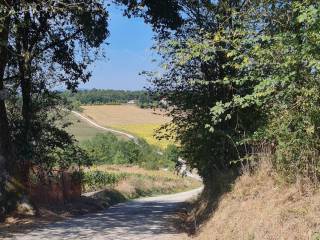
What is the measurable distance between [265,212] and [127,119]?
98.0 meters

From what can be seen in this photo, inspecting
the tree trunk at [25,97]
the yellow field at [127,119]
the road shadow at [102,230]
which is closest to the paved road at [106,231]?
the road shadow at [102,230]

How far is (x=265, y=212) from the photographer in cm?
1101

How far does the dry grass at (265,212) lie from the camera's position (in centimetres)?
952

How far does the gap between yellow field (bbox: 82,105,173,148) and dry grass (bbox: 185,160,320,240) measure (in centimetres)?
8010

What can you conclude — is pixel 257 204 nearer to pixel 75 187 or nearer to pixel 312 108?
pixel 312 108

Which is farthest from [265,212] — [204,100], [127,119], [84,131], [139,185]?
[127,119]

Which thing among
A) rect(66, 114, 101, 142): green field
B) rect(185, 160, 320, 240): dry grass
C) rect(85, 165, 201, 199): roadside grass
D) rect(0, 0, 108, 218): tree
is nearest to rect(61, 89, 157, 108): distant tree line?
rect(66, 114, 101, 142): green field

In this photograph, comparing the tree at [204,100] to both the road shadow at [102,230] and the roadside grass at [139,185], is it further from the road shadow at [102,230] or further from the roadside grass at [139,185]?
the roadside grass at [139,185]

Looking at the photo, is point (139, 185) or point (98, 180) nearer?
point (98, 180)

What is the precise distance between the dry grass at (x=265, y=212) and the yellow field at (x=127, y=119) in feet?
263

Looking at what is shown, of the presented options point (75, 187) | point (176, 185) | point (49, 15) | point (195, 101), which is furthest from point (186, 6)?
point (176, 185)

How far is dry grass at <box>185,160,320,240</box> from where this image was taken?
31.2 ft

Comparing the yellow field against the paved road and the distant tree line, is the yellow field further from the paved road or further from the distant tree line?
the paved road

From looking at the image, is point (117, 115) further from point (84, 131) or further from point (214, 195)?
point (214, 195)
